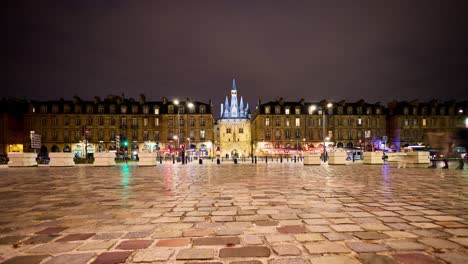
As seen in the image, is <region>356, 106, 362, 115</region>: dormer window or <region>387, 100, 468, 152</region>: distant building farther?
<region>356, 106, 362, 115</region>: dormer window

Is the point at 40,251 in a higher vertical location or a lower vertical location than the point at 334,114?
lower

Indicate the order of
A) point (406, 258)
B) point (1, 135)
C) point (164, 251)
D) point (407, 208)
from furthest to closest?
point (1, 135) < point (407, 208) < point (164, 251) < point (406, 258)

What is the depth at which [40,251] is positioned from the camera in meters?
3.13

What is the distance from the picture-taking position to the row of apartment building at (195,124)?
53.4 meters

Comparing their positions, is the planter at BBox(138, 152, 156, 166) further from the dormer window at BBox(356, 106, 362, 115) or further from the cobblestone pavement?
the dormer window at BBox(356, 106, 362, 115)

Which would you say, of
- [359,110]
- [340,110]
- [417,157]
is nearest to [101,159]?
[417,157]

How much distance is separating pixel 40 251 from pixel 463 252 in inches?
195

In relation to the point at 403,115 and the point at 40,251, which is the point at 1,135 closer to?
the point at 40,251

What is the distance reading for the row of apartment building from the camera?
5344cm

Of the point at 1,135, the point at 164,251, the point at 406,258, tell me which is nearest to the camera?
the point at 406,258

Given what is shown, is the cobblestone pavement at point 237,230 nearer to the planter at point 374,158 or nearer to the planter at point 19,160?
the planter at point 374,158

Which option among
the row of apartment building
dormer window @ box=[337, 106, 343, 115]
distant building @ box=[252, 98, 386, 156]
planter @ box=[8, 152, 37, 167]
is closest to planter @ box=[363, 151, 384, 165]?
the row of apartment building

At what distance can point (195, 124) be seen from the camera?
56844 mm

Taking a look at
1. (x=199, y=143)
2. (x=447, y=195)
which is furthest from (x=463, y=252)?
(x=199, y=143)
